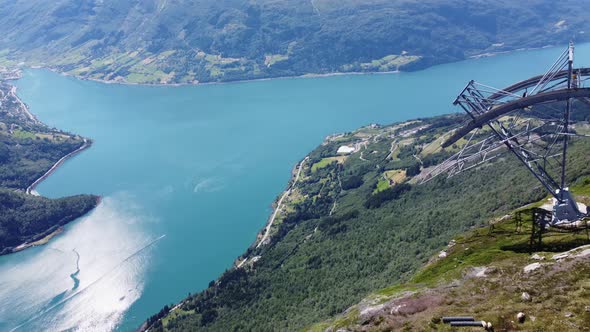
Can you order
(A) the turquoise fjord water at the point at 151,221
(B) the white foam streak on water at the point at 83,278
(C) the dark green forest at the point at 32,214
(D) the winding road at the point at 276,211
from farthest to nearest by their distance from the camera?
(C) the dark green forest at the point at 32,214, (D) the winding road at the point at 276,211, (A) the turquoise fjord water at the point at 151,221, (B) the white foam streak on water at the point at 83,278

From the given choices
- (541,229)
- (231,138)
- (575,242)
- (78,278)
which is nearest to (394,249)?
(541,229)

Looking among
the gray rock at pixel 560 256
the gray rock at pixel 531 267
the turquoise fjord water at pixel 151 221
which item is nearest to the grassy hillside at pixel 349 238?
the turquoise fjord water at pixel 151 221

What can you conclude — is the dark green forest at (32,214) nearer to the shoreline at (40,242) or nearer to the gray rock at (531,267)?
the shoreline at (40,242)

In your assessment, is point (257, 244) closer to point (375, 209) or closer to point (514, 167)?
point (375, 209)

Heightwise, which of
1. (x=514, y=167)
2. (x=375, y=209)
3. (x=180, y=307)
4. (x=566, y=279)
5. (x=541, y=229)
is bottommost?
(x=180, y=307)

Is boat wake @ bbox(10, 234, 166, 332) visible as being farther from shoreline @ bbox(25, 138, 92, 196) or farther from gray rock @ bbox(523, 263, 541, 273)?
gray rock @ bbox(523, 263, 541, 273)

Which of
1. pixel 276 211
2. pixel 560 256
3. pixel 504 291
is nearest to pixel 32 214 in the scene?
pixel 276 211

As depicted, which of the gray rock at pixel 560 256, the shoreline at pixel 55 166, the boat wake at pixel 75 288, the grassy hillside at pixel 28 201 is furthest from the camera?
the shoreline at pixel 55 166
